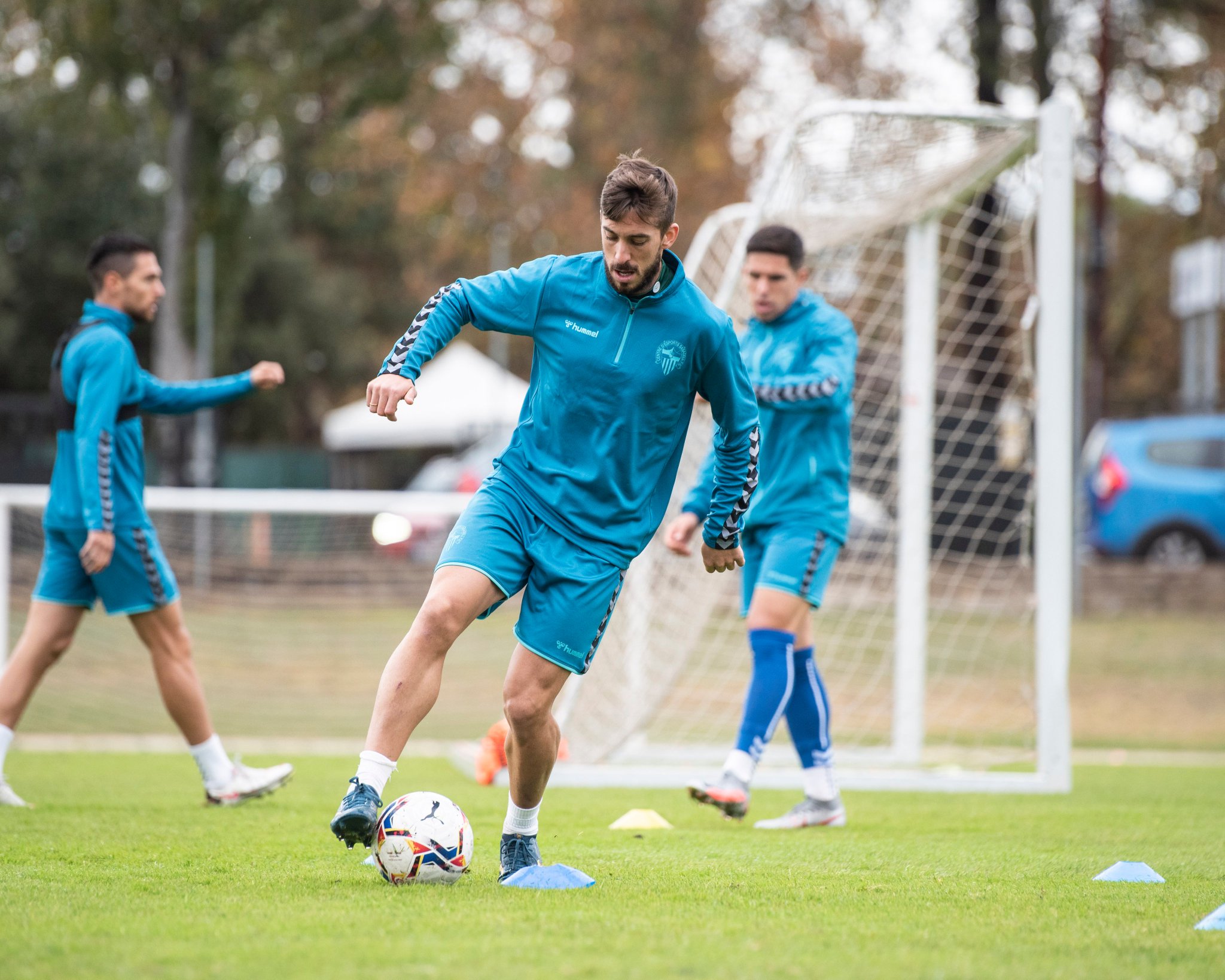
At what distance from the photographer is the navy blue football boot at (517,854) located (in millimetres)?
4395

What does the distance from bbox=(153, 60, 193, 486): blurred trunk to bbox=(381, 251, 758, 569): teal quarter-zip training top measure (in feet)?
51.7

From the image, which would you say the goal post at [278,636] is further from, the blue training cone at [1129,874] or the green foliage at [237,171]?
the green foliage at [237,171]

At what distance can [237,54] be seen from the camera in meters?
18.5

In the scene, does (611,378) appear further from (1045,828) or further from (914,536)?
(914,536)

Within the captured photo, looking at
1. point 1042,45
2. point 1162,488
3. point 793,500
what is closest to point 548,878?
point 793,500

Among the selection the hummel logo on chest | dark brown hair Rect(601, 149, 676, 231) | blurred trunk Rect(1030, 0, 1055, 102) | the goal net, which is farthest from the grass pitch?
blurred trunk Rect(1030, 0, 1055, 102)

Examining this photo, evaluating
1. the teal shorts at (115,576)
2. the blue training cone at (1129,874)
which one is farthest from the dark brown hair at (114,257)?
the blue training cone at (1129,874)

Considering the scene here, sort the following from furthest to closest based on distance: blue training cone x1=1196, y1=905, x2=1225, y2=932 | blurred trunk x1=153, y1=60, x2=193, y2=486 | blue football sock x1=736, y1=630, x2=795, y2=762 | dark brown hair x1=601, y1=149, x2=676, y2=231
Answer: blurred trunk x1=153, y1=60, x2=193, y2=486 → blue football sock x1=736, y1=630, x2=795, y2=762 → dark brown hair x1=601, y1=149, x2=676, y2=231 → blue training cone x1=1196, y1=905, x2=1225, y2=932

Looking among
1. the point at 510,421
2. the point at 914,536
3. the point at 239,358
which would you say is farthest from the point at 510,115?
the point at 914,536

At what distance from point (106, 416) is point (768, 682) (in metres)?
3.03

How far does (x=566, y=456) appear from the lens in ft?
14.1

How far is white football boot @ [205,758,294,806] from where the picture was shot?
6.36 metres

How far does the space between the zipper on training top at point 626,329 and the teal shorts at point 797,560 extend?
201 cm

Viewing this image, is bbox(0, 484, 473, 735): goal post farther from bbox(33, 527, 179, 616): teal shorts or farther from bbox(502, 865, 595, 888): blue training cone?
bbox(502, 865, 595, 888): blue training cone
